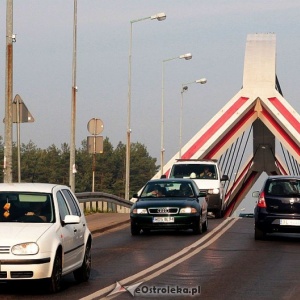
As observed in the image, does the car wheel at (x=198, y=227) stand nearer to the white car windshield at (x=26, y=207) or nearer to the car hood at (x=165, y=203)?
the car hood at (x=165, y=203)

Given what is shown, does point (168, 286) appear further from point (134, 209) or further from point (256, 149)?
point (256, 149)

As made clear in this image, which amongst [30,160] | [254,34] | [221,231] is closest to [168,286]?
[221,231]

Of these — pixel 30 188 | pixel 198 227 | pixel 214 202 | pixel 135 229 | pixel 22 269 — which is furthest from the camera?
pixel 214 202

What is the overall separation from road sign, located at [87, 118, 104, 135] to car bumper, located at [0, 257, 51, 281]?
73.1 feet

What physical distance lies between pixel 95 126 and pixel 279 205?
11181 mm

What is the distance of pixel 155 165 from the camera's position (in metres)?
188

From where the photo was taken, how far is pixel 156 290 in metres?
14.7

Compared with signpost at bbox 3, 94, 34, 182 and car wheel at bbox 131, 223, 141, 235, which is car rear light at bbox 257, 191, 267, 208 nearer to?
car wheel at bbox 131, 223, 141, 235

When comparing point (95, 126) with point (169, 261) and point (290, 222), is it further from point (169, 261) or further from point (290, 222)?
point (169, 261)

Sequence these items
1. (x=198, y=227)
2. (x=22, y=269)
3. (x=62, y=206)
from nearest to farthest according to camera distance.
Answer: (x=22, y=269) → (x=62, y=206) → (x=198, y=227)

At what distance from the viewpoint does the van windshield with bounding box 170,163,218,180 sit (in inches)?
1638

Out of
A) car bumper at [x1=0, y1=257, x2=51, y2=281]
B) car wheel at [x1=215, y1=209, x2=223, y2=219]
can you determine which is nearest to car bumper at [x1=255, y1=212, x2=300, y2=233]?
car bumper at [x1=0, y1=257, x2=51, y2=281]

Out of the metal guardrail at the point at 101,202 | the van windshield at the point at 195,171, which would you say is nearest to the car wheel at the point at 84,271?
the metal guardrail at the point at 101,202

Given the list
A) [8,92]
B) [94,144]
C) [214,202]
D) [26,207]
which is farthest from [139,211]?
[214,202]
